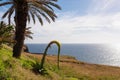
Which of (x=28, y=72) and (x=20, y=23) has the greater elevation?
(x=20, y=23)

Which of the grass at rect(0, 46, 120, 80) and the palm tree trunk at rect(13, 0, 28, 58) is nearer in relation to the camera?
the grass at rect(0, 46, 120, 80)

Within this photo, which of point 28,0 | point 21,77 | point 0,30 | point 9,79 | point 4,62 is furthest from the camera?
point 28,0

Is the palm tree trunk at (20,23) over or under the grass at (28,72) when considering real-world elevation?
over

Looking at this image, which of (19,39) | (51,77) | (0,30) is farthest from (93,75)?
(0,30)

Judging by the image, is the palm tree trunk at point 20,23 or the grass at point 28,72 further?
the palm tree trunk at point 20,23

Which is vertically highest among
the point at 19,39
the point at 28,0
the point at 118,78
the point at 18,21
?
the point at 28,0

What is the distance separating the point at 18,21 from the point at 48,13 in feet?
11.4

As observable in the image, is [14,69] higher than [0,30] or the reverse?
the reverse

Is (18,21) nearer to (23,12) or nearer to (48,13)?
(23,12)

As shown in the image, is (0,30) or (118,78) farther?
(118,78)

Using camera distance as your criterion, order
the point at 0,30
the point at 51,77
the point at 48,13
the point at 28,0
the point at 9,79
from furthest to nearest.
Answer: the point at 48,13
the point at 28,0
the point at 51,77
the point at 0,30
the point at 9,79

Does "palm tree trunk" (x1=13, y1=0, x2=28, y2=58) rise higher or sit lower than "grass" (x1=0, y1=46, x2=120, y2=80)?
higher

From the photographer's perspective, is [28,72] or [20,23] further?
[20,23]

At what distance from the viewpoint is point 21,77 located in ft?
53.2
